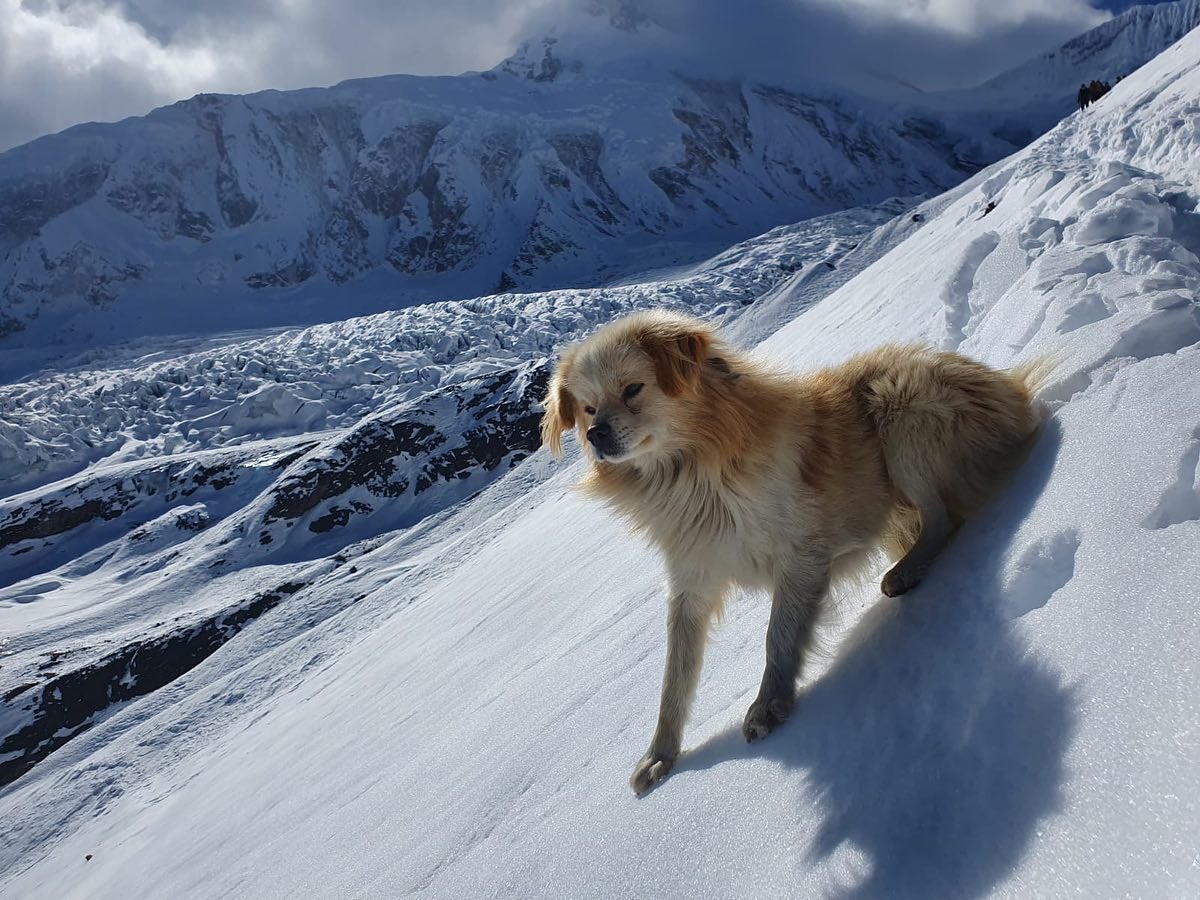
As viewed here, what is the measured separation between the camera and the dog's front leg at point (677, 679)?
322 centimetres

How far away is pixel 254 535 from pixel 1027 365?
5543cm

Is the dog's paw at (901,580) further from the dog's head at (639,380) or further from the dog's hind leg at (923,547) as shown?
the dog's head at (639,380)

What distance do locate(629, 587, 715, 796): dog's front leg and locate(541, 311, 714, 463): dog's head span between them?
70 centimetres

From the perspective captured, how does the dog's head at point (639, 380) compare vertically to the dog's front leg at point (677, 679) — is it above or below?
above

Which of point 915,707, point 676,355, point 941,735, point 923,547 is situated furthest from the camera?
point 676,355

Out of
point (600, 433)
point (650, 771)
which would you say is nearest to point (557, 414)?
point (600, 433)

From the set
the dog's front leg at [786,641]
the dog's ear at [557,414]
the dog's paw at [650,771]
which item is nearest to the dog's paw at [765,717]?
the dog's front leg at [786,641]

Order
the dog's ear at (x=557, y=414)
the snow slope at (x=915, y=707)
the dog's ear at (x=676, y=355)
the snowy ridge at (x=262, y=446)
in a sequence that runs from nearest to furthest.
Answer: the snow slope at (x=915, y=707)
the dog's ear at (x=676, y=355)
the dog's ear at (x=557, y=414)
the snowy ridge at (x=262, y=446)

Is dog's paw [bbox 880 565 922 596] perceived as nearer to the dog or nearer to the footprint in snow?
the dog

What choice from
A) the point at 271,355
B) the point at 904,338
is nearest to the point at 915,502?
the point at 904,338

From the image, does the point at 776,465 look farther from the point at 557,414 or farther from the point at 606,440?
the point at 557,414

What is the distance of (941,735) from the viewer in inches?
86.0

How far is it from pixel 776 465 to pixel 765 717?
98cm

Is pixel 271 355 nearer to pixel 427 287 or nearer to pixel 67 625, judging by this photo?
pixel 67 625
